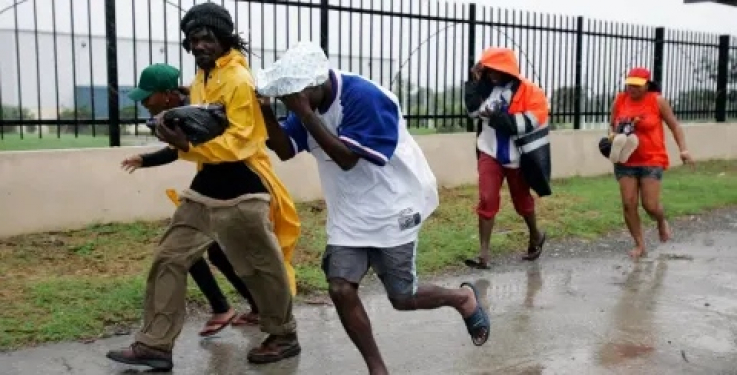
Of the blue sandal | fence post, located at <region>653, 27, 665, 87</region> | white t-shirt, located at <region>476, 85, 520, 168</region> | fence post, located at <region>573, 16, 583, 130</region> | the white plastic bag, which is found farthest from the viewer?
fence post, located at <region>653, 27, 665, 87</region>

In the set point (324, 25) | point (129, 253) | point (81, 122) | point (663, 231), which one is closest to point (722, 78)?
point (663, 231)

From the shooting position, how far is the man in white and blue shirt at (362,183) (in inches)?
136

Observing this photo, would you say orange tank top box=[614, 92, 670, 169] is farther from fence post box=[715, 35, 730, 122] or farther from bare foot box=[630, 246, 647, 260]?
fence post box=[715, 35, 730, 122]

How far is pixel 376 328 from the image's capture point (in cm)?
495

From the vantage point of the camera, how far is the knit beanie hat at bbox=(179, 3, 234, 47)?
3926 millimetres

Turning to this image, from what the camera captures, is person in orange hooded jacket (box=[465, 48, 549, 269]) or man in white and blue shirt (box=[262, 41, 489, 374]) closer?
man in white and blue shirt (box=[262, 41, 489, 374])

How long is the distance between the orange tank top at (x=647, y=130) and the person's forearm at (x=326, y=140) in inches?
164

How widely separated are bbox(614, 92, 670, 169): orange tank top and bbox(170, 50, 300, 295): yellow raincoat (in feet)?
12.6

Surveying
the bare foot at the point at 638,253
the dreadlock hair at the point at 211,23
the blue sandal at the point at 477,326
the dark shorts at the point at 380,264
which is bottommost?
the bare foot at the point at 638,253

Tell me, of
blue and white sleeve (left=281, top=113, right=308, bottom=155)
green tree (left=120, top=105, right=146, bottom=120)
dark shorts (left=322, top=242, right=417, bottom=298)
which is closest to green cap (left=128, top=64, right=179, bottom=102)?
blue and white sleeve (left=281, top=113, right=308, bottom=155)

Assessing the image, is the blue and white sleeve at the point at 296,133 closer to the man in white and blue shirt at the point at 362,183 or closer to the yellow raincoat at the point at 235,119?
the man in white and blue shirt at the point at 362,183

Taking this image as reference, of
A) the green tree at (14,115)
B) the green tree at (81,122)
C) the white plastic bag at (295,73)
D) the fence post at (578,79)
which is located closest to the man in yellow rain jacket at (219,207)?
the white plastic bag at (295,73)

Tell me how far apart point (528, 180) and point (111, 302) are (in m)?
3.18

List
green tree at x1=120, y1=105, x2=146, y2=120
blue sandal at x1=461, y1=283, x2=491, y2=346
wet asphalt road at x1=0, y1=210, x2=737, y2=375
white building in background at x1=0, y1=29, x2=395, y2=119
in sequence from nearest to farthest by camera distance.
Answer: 1. blue sandal at x1=461, y1=283, x2=491, y2=346
2. wet asphalt road at x1=0, y1=210, x2=737, y2=375
3. white building in background at x1=0, y1=29, x2=395, y2=119
4. green tree at x1=120, y1=105, x2=146, y2=120
